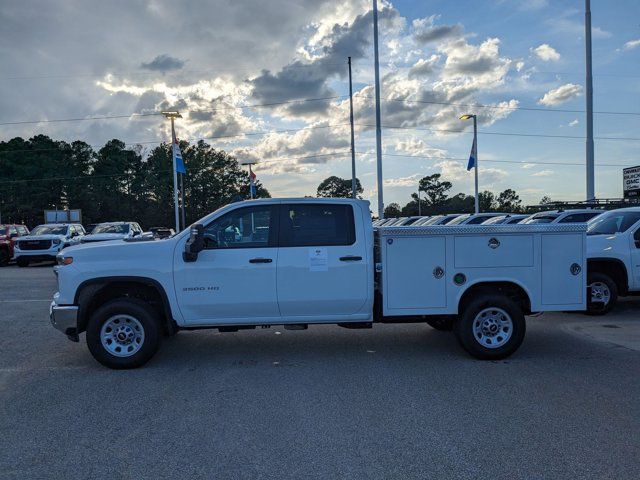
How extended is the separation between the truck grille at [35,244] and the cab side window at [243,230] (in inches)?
760

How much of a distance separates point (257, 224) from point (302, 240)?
0.58m

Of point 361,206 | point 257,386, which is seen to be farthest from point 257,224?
point 257,386

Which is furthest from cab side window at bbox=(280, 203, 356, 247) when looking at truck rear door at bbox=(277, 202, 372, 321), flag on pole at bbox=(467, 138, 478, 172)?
flag on pole at bbox=(467, 138, 478, 172)

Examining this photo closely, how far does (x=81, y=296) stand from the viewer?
6.42 m

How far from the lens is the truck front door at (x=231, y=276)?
21.1ft

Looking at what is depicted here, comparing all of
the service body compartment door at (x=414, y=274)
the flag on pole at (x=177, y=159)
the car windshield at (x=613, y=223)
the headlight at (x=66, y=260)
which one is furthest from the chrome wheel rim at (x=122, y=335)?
the flag on pole at (x=177, y=159)

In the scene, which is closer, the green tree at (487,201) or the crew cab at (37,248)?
the crew cab at (37,248)

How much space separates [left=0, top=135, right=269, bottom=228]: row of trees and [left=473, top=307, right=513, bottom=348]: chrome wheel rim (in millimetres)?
66324

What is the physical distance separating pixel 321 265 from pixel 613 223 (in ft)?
21.1

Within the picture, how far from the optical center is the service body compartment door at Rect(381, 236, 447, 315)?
21.7ft

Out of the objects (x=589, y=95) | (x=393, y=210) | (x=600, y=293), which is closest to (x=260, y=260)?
(x=600, y=293)

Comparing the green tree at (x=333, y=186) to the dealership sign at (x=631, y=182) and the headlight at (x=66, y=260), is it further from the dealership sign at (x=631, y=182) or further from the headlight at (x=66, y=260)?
the headlight at (x=66, y=260)

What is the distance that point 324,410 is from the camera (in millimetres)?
5016

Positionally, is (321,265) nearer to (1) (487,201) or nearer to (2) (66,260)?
(2) (66,260)
